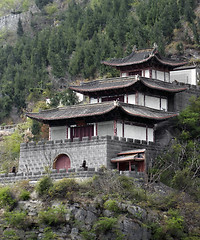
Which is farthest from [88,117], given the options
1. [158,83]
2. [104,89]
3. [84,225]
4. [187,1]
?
[187,1]

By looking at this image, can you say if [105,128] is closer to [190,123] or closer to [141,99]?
[141,99]

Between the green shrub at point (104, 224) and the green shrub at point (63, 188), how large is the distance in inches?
138

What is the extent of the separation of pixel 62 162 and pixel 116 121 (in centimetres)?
537

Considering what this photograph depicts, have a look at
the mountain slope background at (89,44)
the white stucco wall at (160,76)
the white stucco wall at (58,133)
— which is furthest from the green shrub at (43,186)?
the mountain slope background at (89,44)

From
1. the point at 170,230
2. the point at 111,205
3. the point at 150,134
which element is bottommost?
the point at 170,230

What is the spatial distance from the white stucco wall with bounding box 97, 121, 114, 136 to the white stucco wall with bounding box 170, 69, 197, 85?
53.0 feet

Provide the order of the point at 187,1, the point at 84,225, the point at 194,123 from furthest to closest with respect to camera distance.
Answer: the point at 187,1, the point at 194,123, the point at 84,225

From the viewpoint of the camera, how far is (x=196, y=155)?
154 ft

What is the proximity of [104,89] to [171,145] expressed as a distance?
774 centimetres

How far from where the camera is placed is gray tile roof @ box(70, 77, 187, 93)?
51156 mm

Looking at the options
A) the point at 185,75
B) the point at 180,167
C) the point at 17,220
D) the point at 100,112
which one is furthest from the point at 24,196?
the point at 185,75

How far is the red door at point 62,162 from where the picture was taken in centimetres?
4744

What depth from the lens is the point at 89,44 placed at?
84500 mm

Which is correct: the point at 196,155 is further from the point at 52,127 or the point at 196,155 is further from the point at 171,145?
the point at 52,127
